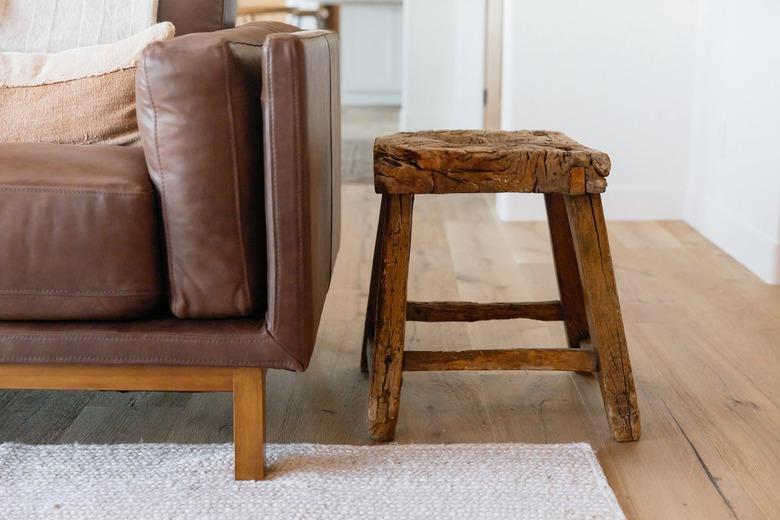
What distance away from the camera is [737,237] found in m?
2.60

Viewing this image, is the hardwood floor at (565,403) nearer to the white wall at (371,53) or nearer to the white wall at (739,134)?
the white wall at (739,134)

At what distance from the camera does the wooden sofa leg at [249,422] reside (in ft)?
4.17

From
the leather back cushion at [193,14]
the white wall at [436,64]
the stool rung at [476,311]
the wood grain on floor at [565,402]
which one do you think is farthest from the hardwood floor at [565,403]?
the white wall at [436,64]

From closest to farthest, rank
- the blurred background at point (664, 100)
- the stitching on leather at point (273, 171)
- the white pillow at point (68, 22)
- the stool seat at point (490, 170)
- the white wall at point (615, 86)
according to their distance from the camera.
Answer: the stitching on leather at point (273, 171) → the stool seat at point (490, 170) → the white pillow at point (68, 22) → the blurred background at point (664, 100) → the white wall at point (615, 86)

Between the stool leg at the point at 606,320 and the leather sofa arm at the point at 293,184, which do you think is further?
the stool leg at the point at 606,320

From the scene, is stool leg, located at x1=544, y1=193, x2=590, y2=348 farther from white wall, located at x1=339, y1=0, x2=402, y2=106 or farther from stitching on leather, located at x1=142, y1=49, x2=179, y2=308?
white wall, located at x1=339, y1=0, x2=402, y2=106

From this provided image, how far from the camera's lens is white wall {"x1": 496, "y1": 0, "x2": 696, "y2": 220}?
118 inches

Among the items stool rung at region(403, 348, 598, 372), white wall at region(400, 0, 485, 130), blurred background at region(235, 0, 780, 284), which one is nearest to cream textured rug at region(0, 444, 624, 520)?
stool rung at region(403, 348, 598, 372)

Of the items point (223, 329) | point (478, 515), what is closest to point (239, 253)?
point (223, 329)

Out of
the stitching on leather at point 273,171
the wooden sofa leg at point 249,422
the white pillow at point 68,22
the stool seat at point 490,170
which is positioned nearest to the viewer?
the stitching on leather at point 273,171

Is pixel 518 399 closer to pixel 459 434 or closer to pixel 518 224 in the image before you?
pixel 459 434

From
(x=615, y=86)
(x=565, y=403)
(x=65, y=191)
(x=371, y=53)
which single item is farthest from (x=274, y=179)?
(x=371, y=53)

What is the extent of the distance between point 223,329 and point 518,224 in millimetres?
1949

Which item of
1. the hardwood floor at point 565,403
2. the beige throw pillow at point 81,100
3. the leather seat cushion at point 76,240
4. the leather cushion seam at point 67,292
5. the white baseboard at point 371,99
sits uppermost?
the beige throw pillow at point 81,100
